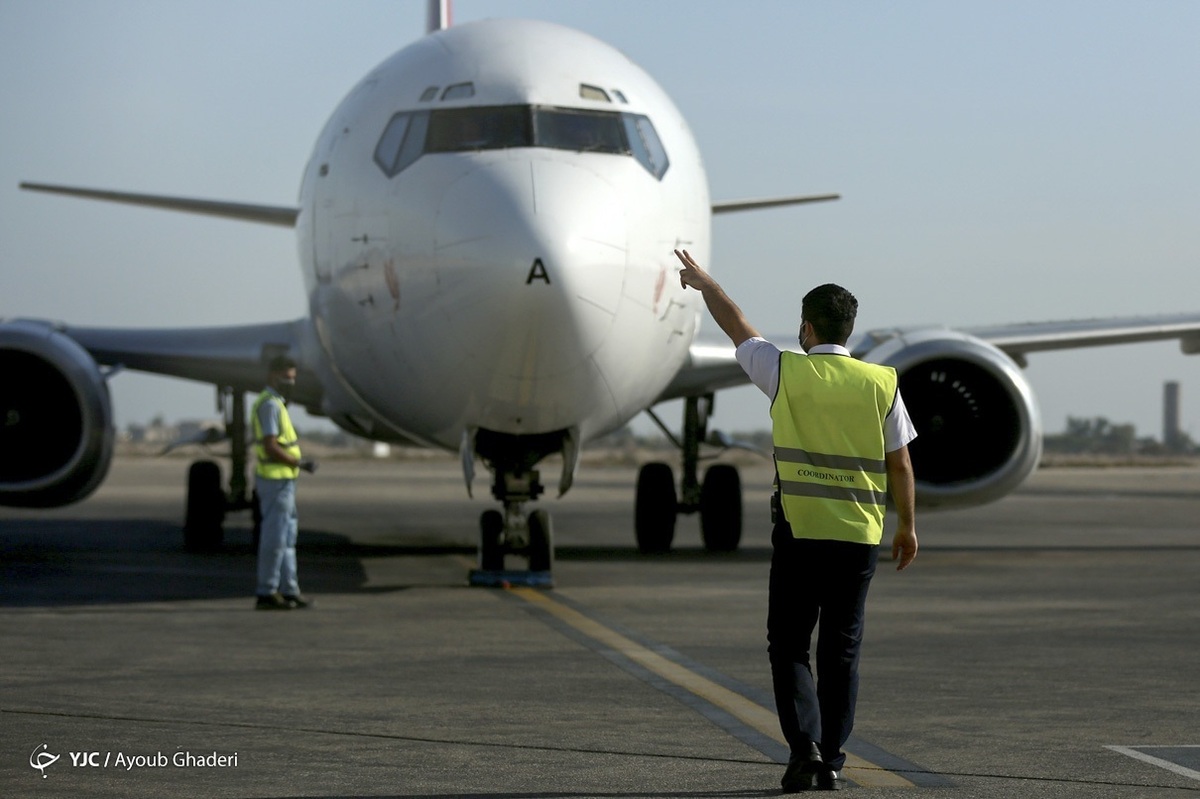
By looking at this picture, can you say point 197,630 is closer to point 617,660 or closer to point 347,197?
point 617,660

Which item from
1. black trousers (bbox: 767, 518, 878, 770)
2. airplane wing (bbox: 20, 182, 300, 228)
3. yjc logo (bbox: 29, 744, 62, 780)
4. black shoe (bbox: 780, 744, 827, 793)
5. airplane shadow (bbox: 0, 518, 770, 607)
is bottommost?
airplane shadow (bbox: 0, 518, 770, 607)

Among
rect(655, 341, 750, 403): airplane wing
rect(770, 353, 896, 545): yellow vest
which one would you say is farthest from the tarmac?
rect(655, 341, 750, 403): airplane wing

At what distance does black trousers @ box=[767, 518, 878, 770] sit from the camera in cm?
518

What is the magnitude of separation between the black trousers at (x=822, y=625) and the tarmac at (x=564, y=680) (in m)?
0.26

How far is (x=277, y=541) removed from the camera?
1049 cm

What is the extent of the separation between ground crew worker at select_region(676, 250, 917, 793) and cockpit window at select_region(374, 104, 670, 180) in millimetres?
5466

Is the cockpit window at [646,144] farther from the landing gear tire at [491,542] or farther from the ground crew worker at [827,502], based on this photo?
the ground crew worker at [827,502]

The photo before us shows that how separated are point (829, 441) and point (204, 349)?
1093 cm

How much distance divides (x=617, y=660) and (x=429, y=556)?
7.58m

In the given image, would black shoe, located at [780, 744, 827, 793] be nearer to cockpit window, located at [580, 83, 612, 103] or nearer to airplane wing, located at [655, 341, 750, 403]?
cockpit window, located at [580, 83, 612, 103]

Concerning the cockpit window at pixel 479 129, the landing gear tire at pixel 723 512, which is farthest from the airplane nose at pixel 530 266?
the landing gear tire at pixel 723 512

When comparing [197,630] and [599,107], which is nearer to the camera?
[197,630]

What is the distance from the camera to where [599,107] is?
1113cm

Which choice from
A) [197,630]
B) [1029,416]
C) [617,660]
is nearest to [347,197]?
[197,630]
